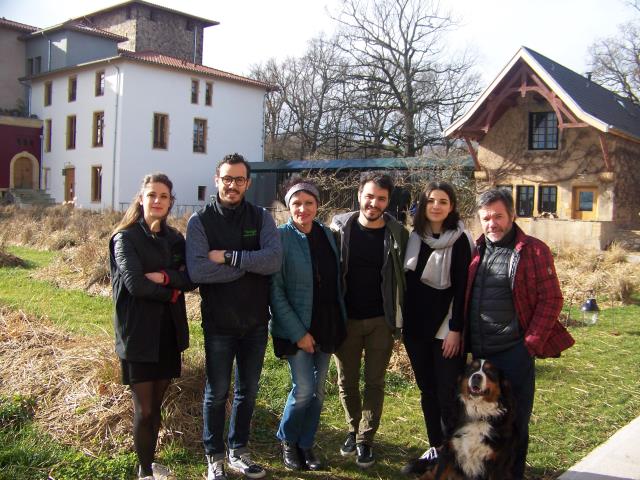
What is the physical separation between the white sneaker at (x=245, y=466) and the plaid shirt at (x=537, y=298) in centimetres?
202

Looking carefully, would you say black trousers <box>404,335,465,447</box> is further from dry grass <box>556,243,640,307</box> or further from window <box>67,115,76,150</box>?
window <box>67,115,76,150</box>

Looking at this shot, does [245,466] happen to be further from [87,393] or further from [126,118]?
[126,118]

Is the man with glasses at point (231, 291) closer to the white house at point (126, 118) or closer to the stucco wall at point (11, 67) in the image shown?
the white house at point (126, 118)

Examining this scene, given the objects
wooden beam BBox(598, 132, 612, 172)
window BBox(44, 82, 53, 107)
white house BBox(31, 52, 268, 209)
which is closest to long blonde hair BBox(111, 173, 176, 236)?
wooden beam BBox(598, 132, 612, 172)

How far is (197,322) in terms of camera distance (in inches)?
348

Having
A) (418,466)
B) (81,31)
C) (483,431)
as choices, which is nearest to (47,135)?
(81,31)

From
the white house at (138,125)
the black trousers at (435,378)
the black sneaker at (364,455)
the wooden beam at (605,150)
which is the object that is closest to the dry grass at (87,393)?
the black sneaker at (364,455)

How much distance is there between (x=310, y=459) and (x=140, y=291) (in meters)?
1.82

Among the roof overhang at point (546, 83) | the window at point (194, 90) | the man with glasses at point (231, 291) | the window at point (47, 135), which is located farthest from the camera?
the window at point (47, 135)

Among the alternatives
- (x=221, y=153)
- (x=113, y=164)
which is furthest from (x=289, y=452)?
(x=221, y=153)

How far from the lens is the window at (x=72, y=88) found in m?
38.0

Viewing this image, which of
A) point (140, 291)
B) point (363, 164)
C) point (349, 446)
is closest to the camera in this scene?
point (140, 291)

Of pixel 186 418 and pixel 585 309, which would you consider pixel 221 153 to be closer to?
pixel 585 309

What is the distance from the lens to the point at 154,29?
43.2m
